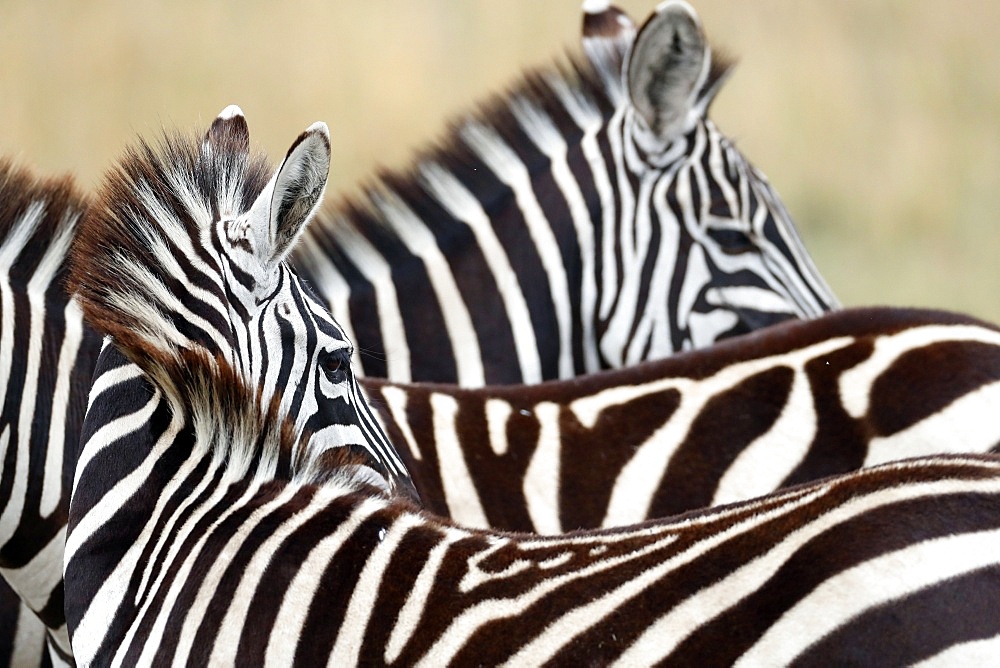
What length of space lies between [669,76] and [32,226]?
2.67m

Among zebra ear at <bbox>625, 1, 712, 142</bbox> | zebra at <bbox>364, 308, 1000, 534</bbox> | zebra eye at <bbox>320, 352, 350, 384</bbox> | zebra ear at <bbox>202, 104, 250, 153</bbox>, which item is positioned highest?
zebra ear at <bbox>625, 1, 712, 142</bbox>

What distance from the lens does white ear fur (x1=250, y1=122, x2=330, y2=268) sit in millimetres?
2479

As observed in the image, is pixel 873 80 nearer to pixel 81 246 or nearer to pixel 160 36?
pixel 160 36

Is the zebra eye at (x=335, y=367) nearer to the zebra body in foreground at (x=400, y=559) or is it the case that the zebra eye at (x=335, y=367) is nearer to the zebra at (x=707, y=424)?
the zebra body in foreground at (x=400, y=559)

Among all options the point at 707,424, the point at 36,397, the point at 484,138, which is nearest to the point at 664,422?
the point at 707,424

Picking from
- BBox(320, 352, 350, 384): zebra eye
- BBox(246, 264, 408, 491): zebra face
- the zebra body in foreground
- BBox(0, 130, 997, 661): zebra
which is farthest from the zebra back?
BBox(0, 130, 997, 661): zebra

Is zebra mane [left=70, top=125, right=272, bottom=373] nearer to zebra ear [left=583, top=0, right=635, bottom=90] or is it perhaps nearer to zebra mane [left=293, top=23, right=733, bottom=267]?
zebra mane [left=293, top=23, right=733, bottom=267]

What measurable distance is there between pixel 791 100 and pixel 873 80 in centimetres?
107

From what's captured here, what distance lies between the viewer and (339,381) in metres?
2.65

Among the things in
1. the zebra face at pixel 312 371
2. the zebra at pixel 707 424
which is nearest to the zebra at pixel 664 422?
the zebra at pixel 707 424

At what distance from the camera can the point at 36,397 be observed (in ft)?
10.6

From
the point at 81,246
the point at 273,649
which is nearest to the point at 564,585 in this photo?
the point at 273,649

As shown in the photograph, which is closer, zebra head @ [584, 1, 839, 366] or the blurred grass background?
zebra head @ [584, 1, 839, 366]

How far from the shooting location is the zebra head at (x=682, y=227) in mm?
4531
